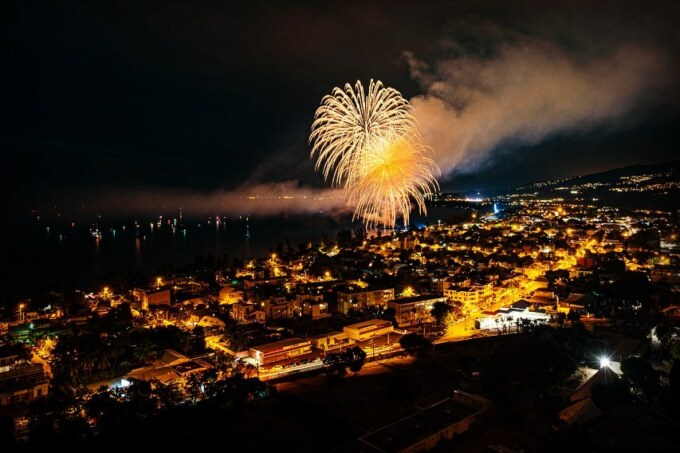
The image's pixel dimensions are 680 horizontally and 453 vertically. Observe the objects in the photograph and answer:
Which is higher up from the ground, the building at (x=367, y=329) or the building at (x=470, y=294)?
the building at (x=470, y=294)

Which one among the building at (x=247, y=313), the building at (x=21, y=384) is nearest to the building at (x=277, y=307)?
the building at (x=247, y=313)

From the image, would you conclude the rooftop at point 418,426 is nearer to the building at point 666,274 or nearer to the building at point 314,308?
the building at point 314,308

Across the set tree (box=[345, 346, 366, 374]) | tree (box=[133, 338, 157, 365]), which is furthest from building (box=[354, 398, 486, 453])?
tree (box=[133, 338, 157, 365])

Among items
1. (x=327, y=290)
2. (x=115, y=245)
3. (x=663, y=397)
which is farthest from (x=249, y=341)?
(x=115, y=245)

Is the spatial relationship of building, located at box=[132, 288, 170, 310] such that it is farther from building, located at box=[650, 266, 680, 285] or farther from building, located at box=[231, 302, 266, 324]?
building, located at box=[650, 266, 680, 285]

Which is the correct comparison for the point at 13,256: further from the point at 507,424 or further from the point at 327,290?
the point at 507,424

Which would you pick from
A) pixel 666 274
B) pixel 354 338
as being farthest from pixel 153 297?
pixel 666 274

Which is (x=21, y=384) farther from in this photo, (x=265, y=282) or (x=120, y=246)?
(x=120, y=246)
